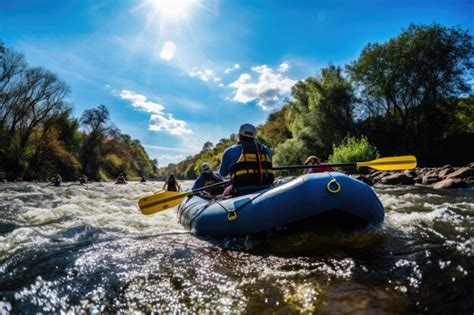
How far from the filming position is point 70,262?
342 centimetres

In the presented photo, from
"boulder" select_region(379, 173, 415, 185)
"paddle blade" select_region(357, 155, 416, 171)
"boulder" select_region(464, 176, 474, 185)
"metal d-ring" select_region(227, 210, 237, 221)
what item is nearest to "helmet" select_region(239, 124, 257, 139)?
"metal d-ring" select_region(227, 210, 237, 221)

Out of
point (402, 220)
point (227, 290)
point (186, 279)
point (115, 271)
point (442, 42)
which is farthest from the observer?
point (442, 42)

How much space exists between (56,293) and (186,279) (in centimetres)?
100

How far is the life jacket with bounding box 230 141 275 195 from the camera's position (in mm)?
4684

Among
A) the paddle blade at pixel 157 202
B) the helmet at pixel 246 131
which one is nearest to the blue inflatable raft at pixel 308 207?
the helmet at pixel 246 131

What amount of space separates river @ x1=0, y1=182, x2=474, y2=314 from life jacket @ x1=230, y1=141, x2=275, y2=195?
932mm

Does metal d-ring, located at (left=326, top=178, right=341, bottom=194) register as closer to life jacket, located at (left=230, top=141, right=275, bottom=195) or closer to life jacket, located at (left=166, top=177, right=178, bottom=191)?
life jacket, located at (left=230, top=141, right=275, bottom=195)

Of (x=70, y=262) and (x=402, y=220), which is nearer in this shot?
(x=70, y=262)

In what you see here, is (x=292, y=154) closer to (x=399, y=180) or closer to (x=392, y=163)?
(x=399, y=180)

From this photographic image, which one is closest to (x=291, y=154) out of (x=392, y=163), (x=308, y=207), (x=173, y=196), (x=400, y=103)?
(x=400, y=103)

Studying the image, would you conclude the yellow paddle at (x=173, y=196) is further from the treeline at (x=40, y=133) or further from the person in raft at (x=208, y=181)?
the treeline at (x=40, y=133)

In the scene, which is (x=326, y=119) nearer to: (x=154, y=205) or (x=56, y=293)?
(x=154, y=205)

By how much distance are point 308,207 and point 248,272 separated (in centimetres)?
106

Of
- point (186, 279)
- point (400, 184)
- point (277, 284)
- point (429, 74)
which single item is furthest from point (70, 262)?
point (429, 74)
